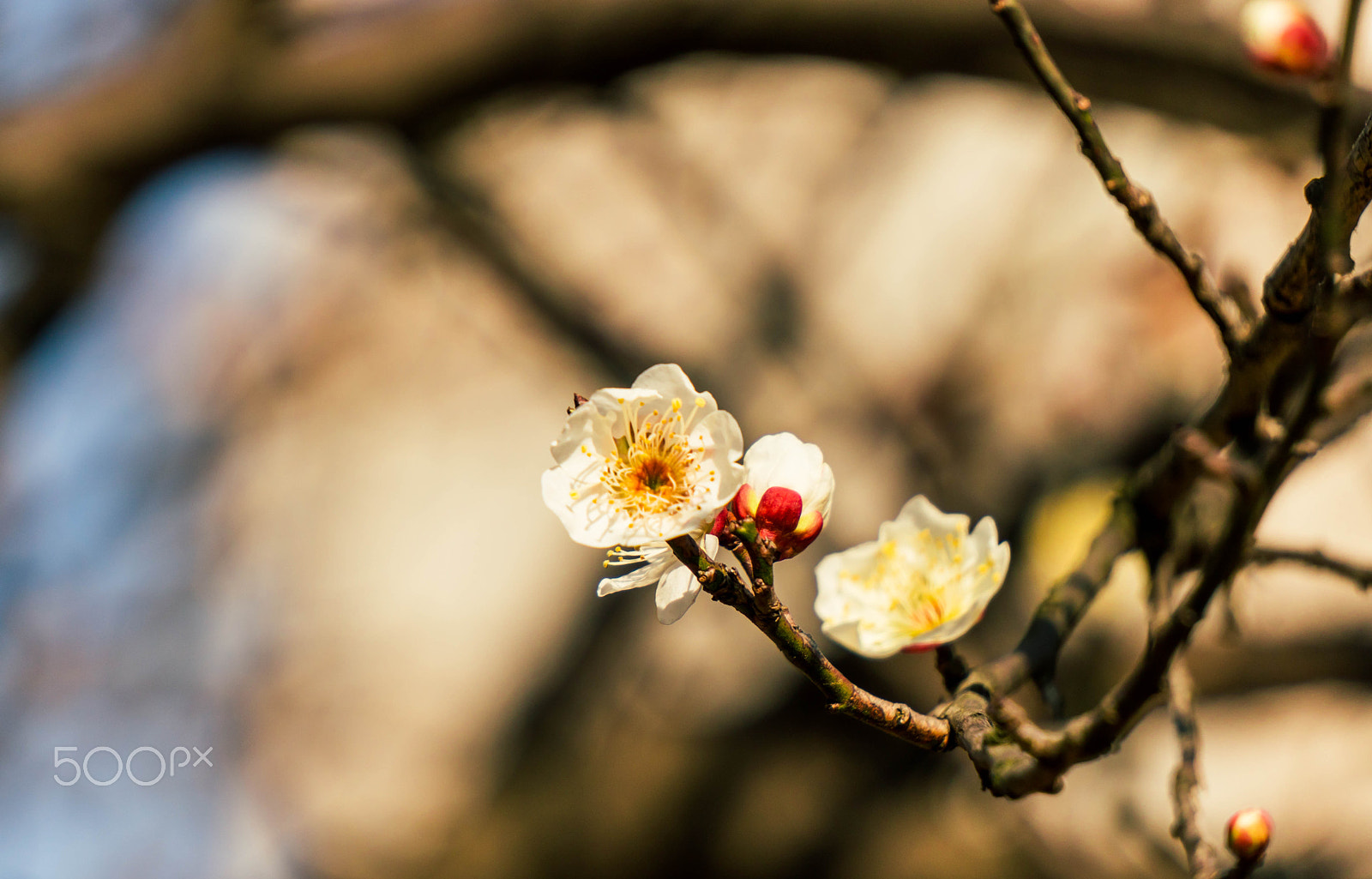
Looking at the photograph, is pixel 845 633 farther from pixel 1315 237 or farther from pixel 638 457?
pixel 1315 237

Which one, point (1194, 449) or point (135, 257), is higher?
A: point (1194, 449)

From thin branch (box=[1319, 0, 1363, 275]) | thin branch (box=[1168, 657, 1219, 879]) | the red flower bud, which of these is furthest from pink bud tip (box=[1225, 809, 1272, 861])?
the red flower bud

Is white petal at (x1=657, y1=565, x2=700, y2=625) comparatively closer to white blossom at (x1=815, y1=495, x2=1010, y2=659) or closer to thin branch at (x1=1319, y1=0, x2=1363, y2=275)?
white blossom at (x1=815, y1=495, x2=1010, y2=659)

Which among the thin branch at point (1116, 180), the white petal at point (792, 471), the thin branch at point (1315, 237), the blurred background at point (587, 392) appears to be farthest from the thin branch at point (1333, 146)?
the blurred background at point (587, 392)

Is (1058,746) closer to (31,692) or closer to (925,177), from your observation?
(925,177)

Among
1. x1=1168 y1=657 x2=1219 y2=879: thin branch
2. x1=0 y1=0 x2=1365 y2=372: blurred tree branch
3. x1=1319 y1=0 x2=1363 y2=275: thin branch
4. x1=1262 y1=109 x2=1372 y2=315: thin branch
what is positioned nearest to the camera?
x1=1319 y1=0 x2=1363 y2=275: thin branch

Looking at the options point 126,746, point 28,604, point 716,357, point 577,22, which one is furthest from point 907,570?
point 28,604
